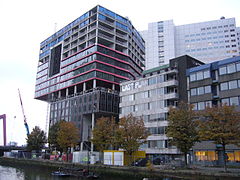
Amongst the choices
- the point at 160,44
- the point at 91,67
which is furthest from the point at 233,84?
the point at 160,44

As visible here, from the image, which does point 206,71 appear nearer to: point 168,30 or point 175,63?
point 175,63

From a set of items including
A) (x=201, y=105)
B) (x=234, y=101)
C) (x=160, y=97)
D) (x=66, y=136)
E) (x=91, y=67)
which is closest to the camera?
(x=234, y=101)

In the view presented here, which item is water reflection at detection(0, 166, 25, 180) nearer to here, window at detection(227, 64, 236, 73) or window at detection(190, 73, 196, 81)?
window at detection(190, 73, 196, 81)

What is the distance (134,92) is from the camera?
9162 centimetres

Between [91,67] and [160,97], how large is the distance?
4703cm

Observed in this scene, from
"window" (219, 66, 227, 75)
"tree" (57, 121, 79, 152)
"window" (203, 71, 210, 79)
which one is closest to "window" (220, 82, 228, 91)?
"window" (219, 66, 227, 75)

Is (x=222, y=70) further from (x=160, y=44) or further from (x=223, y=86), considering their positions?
(x=160, y=44)

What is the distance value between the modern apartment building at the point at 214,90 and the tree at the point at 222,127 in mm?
14826

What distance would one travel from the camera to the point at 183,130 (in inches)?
2087

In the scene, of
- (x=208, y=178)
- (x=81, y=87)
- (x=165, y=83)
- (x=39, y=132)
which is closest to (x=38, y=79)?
(x=81, y=87)

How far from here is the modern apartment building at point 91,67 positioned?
116m

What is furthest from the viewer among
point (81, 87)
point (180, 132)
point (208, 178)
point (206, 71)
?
point (81, 87)

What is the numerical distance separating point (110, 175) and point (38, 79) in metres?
118

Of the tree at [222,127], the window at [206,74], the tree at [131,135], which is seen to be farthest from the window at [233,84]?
the tree at [131,135]
